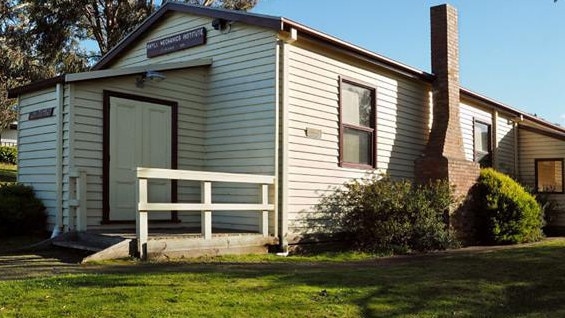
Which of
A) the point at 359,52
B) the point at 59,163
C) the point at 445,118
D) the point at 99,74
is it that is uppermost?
the point at 359,52

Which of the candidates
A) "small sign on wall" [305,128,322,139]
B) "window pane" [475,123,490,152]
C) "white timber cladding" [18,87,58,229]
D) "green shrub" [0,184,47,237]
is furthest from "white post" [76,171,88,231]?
"window pane" [475,123,490,152]

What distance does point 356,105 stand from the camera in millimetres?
12164

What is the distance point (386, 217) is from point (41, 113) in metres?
6.53

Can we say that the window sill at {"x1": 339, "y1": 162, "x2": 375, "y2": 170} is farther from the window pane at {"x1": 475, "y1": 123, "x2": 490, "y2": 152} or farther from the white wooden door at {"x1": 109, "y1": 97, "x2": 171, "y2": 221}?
the window pane at {"x1": 475, "y1": 123, "x2": 490, "y2": 152}

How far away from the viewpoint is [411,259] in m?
9.99

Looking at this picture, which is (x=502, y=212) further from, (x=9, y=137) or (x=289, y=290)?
(x=9, y=137)

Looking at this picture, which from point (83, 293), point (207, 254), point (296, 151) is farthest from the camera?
point (296, 151)

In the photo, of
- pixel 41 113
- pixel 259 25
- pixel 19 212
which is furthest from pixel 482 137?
pixel 19 212

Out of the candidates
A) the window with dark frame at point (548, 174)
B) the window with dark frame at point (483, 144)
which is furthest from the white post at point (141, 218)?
the window with dark frame at point (548, 174)

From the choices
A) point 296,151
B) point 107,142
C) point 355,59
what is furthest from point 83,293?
point 355,59

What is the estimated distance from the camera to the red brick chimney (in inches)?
518

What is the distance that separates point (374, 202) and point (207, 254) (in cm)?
368

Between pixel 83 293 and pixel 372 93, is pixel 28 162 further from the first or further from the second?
pixel 372 93

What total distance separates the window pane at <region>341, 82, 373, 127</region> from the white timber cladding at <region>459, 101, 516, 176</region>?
162 inches
